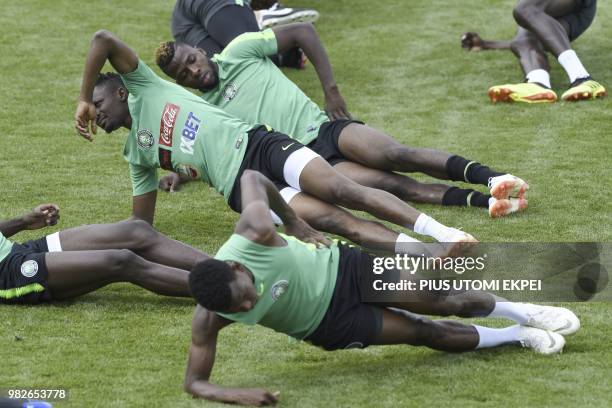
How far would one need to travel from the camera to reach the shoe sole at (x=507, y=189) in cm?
832

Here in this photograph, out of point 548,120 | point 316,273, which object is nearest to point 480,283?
point 316,273

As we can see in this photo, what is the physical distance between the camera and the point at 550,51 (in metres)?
11.3

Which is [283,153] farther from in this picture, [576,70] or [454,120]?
[576,70]

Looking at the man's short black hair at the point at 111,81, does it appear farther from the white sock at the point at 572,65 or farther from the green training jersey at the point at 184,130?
the white sock at the point at 572,65

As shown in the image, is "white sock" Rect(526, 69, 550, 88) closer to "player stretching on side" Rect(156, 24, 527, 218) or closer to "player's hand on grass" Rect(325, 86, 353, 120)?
"player stretching on side" Rect(156, 24, 527, 218)

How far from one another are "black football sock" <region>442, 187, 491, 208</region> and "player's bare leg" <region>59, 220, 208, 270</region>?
228cm

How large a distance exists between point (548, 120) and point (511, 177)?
2482mm

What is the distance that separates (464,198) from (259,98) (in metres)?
1.63

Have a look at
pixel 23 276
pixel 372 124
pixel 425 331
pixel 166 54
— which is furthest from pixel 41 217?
pixel 372 124

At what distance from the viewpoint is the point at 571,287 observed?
7152mm

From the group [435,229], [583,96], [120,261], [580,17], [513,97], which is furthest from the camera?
[580,17]

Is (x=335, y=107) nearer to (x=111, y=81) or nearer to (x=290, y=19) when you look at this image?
(x=111, y=81)

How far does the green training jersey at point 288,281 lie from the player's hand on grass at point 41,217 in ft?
7.40

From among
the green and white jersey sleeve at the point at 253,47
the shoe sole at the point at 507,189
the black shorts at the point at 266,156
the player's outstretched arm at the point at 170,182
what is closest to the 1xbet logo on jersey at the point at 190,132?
the black shorts at the point at 266,156
